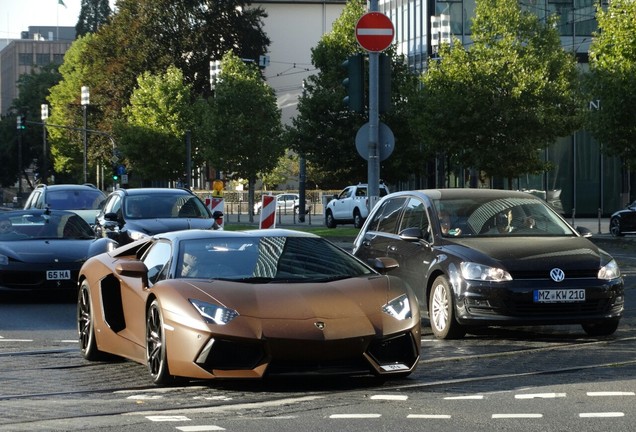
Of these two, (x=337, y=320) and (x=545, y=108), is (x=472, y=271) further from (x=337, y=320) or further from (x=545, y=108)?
(x=545, y=108)

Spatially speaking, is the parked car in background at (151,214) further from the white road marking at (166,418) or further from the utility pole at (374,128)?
the white road marking at (166,418)

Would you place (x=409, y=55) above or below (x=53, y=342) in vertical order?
above

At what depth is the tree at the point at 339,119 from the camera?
64.0 metres

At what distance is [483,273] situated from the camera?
1326cm

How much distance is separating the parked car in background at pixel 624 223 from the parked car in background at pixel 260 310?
33.5 meters

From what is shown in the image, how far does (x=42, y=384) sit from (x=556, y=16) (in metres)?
45.3

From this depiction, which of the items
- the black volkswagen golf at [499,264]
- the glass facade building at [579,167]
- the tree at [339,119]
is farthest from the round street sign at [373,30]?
the glass facade building at [579,167]

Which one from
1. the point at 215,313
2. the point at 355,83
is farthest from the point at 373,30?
the point at 215,313

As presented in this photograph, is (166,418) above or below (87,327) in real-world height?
below

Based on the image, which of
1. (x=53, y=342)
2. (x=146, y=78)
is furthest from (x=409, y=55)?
(x=53, y=342)

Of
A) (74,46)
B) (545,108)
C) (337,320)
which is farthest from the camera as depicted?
(74,46)

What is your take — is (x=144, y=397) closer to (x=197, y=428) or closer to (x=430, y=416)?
(x=197, y=428)

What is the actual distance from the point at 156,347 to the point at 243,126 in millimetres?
62236

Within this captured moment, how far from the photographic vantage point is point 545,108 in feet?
161
